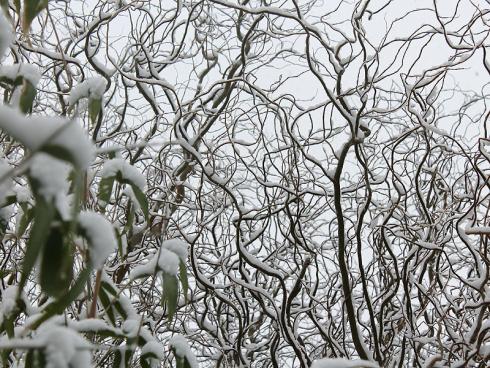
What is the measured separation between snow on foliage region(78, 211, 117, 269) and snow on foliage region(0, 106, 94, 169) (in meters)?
0.24

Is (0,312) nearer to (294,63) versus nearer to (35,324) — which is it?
(35,324)

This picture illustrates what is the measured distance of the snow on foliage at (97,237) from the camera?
0.76 metres

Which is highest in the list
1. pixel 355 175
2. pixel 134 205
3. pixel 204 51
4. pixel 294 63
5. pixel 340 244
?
pixel 204 51

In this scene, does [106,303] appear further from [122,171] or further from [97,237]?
[97,237]

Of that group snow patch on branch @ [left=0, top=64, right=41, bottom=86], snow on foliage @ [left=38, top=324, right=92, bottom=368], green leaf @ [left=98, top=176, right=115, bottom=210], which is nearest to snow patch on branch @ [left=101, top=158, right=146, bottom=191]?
green leaf @ [left=98, top=176, right=115, bottom=210]

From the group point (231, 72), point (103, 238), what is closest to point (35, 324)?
point (103, 238)

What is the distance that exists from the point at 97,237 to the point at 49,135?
0.27 meters

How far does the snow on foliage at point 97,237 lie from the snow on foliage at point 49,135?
9.4 inches

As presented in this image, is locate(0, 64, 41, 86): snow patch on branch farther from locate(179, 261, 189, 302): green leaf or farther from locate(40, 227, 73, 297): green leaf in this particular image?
locate(40, 227, 73, 297): green leaf

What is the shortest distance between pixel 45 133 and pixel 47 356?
261mm

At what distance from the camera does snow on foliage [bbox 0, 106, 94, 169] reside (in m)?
0.52

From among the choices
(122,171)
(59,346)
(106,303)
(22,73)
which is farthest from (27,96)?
(59,346)

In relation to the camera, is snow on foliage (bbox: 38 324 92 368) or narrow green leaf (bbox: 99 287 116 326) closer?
snow on foliage (bbox: 38 324 92 368)

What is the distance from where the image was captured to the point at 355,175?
161 inches
